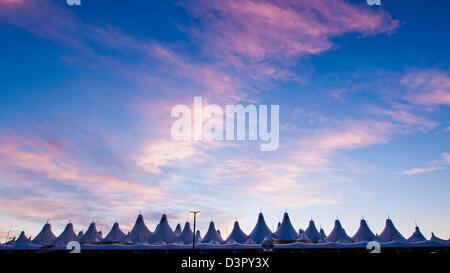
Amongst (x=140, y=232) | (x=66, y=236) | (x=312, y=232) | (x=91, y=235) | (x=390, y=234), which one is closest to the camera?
(x=390, y=234)

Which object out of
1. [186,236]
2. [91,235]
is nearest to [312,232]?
[186,236]

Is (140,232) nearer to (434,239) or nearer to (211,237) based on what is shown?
(211,237)

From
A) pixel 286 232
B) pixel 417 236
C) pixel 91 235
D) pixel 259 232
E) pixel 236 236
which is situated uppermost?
pixel 286 232

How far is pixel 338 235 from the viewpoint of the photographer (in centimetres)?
7506

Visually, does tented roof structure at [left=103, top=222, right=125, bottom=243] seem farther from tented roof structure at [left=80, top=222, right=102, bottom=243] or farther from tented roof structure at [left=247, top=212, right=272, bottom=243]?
tented roof structure at [left=247, top=212, right=272, bottom=243]

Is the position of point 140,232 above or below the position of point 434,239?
above

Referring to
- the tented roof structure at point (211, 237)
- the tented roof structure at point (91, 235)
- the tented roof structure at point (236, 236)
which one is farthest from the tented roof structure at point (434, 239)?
the tented roof structure at point (91, 235)

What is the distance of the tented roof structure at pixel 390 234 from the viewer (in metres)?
72.4

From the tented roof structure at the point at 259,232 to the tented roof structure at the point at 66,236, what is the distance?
52.3m

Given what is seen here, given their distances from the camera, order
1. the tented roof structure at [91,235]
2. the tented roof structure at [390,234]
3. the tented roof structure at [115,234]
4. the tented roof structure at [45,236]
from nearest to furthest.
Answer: the tented roof structure at [390,234] → the tented roof structure at [115,234] → the tented roof structure at [91,235] → the tented roof structure at [45,236]

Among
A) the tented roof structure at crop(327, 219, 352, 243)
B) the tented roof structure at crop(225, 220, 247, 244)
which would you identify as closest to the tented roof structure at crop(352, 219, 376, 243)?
the tented roof structure at crop(327, 219, 352, 243)

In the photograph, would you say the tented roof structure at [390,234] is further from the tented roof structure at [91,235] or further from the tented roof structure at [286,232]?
the tented roof structure at [91,235]

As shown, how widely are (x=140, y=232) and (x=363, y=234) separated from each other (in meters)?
62.7
